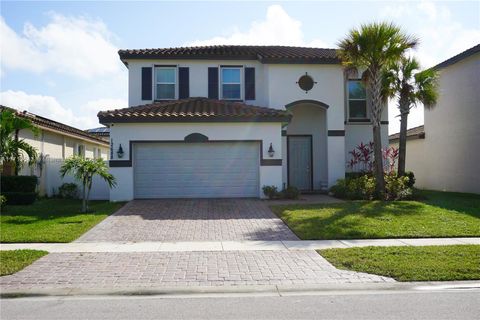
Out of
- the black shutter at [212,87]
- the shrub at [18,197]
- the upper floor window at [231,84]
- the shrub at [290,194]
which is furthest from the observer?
the upper floor window at [231,84]

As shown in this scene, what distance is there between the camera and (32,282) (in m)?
6.47

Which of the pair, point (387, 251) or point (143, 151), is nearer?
point (387, 251)

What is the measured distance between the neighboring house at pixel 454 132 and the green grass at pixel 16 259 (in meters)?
17.9

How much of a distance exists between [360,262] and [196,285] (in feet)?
10.1

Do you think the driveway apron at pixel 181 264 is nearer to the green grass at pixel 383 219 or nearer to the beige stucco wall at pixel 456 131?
the green grass at pixel 383 219

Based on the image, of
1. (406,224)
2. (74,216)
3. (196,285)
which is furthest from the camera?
(74,216)

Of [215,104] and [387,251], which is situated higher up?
[215,104]

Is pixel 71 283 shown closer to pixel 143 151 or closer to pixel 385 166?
pixel 143 151

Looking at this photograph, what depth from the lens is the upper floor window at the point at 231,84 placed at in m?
19.0

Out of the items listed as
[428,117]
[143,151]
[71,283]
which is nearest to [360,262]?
[71,283]

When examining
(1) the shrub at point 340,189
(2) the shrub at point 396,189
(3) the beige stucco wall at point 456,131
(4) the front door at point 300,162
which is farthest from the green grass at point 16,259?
(3) the beige stucco wall at point 456,131

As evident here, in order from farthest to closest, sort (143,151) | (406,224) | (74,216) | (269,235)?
1. (143,151)
2. (74,216)
3. (406,224)
4. (269,235)

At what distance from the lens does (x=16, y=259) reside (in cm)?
772

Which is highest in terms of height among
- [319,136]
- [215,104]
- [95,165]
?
[215,104]
